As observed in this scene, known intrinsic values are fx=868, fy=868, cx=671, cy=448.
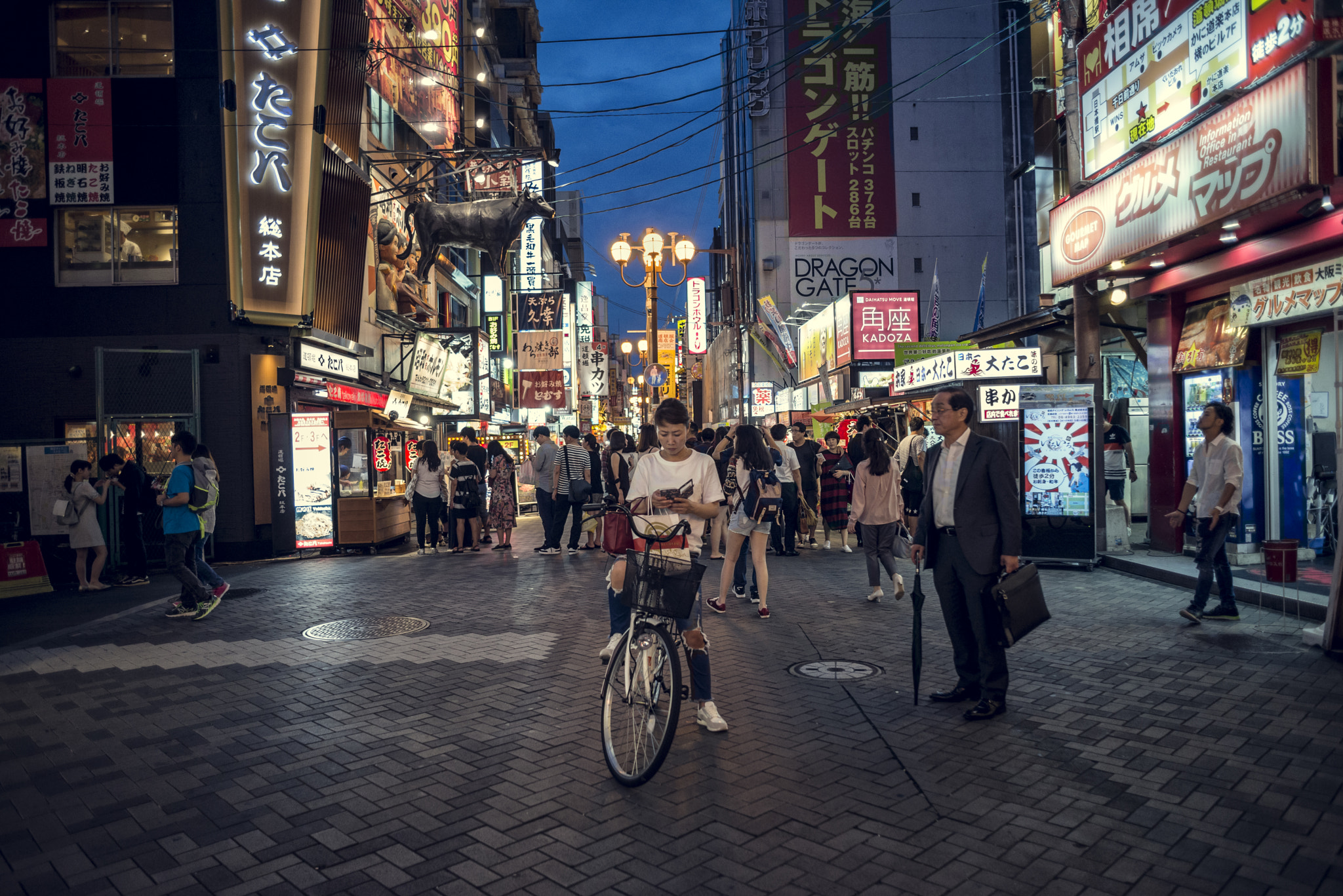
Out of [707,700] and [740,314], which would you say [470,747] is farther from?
[740,314]

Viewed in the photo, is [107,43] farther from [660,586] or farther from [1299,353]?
[1299,353]

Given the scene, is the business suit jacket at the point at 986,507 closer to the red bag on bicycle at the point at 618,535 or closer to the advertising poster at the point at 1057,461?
the red bag on bicycle at the point at 618,535

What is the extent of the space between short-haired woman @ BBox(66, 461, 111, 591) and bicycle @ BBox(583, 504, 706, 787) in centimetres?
1026

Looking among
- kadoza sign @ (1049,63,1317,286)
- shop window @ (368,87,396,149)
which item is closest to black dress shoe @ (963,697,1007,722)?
kadoza sign @ (1049,63,1317,286)

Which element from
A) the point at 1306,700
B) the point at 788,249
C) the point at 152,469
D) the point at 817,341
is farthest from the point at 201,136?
the point at 788,249

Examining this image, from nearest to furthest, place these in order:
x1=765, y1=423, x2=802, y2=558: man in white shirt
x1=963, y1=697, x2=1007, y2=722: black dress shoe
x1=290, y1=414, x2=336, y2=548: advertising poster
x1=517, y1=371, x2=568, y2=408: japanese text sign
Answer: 1. x1=963, y1=697, x2=1007, y2=722: black dress shoe
2. x1=765, y1=423, x2=802, y2=558: man in white shirt
3. x1=290, y1=414, x2=336, y2=548: advertising poster
4. x1=517, y1=371, x2=568, y2=408: japanese text sign

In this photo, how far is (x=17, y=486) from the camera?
13.2 m

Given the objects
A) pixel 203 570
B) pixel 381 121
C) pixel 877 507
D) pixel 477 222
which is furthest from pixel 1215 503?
pixel 381 121

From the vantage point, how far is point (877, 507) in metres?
9.63

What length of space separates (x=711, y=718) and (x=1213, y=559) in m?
5.22

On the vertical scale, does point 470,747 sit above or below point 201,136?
below

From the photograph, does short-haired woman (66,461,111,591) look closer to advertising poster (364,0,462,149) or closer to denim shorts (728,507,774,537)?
denim shorts (728,507,774,537)

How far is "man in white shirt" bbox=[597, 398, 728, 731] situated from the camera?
472 centimetres

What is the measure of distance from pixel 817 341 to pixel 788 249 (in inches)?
438
